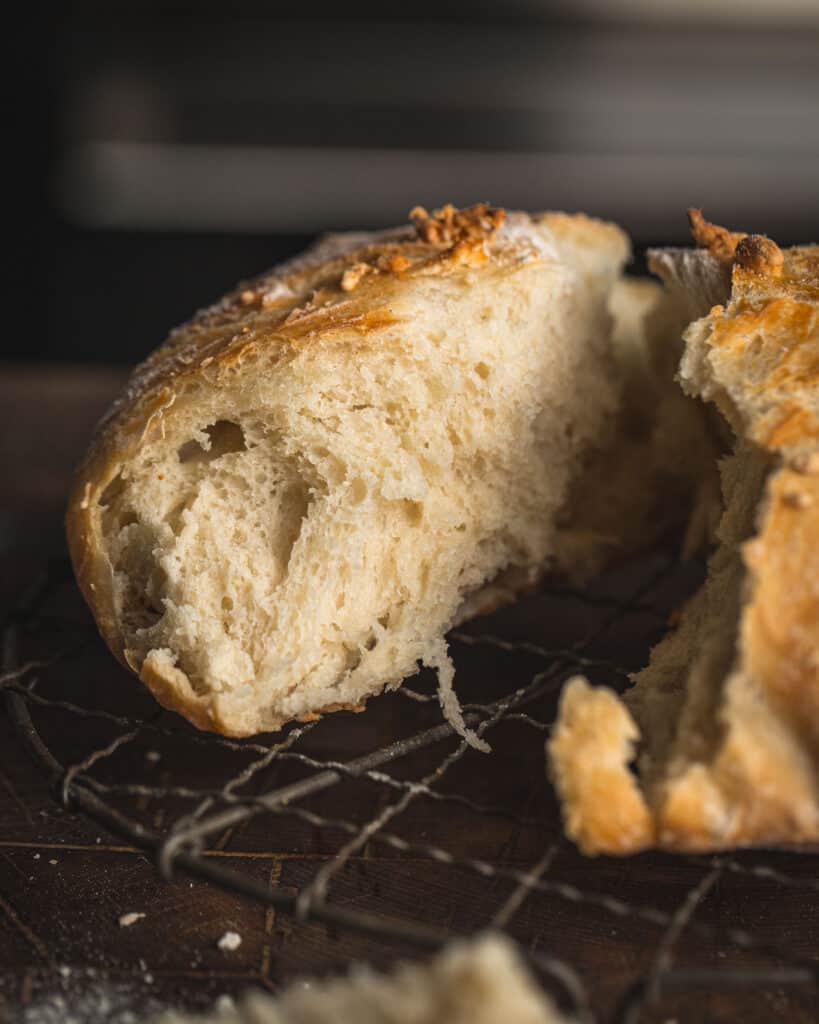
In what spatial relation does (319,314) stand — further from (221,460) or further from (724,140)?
(724,140)

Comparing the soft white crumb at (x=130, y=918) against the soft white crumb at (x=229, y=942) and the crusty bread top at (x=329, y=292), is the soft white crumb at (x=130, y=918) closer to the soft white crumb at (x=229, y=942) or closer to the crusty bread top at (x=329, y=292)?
the soft white crumb at (x=229, y=942)

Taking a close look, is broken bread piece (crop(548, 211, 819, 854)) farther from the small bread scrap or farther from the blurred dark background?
the blurred dark background

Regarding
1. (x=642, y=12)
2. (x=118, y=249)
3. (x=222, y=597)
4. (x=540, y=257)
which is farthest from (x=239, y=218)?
(x=222, y=597)

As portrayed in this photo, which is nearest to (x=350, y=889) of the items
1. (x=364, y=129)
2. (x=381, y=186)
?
(x=381, y=186)

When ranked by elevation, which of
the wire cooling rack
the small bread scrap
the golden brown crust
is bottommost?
the wire cooling rack

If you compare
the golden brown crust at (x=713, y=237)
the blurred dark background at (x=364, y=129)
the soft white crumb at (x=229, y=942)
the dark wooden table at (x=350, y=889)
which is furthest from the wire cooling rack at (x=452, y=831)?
the blurred dark background at (x=364, y=129)

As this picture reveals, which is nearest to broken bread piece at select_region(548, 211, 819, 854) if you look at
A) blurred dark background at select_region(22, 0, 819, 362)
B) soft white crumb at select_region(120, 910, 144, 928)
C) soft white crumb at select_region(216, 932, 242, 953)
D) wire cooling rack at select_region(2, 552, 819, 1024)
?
wire cooling rack at select_region(2, 552, 819, 1024)
